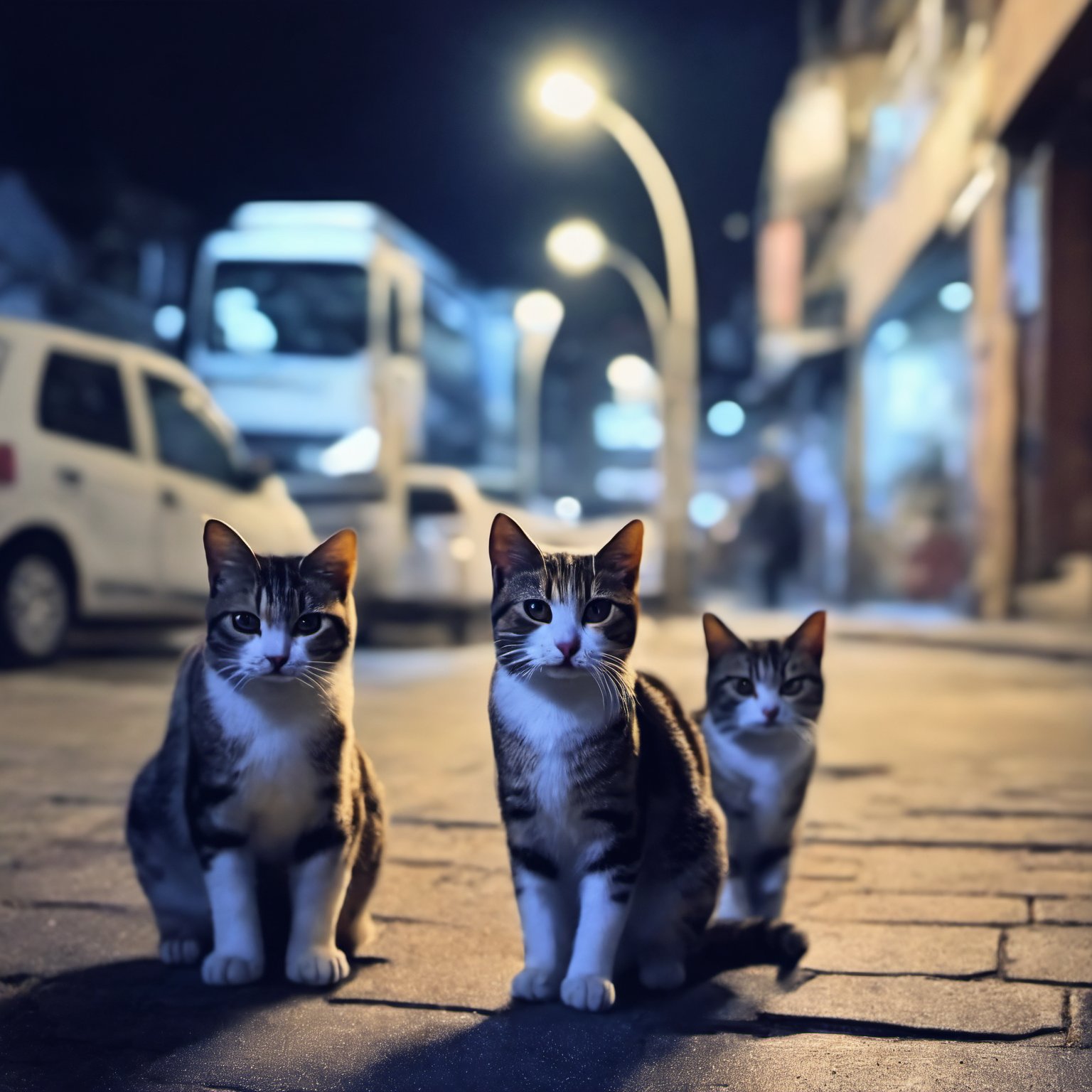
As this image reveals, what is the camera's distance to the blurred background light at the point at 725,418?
3522cm

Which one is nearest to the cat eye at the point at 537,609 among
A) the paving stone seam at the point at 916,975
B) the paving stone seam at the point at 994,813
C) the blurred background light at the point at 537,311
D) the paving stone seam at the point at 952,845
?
the paving stone seam at the point at 916,975

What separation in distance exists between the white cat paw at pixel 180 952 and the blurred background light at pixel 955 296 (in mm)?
14446

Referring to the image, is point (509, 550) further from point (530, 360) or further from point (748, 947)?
point (530, 360)

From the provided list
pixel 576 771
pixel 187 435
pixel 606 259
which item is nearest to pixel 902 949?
pixel 576 771

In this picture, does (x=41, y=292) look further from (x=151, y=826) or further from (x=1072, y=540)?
(x=151, y=826)

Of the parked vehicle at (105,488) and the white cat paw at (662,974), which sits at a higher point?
the parked vehicle at (105,488)

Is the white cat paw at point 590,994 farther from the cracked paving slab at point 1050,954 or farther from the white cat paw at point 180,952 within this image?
the cracked paving slab at point 1050,954

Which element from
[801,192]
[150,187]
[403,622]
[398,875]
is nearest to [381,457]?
[403,622]

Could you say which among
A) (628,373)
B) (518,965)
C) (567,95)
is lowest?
(518,965)

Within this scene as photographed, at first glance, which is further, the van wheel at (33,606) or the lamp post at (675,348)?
the lamp post at (675,348)

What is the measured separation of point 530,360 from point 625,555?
15493 millimetres

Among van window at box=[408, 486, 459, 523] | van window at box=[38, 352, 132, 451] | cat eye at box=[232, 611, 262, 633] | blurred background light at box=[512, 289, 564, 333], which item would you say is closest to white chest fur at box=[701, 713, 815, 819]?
cat eye at box=[232, 611, 262, 633]

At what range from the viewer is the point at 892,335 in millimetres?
17203

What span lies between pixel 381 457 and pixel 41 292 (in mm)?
5746
